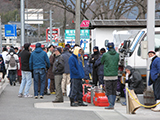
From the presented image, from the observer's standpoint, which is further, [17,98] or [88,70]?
[88,70]

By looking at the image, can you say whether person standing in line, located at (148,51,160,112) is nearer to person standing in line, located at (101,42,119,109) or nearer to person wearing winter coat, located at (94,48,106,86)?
person standing in line, located at (101,42,119,109)

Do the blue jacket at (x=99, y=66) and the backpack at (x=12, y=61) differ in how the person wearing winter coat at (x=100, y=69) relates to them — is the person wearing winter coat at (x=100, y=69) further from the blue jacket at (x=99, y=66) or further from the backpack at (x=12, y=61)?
the backpack at (x=12, y=61)

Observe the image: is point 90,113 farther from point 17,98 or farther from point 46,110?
point 17,98

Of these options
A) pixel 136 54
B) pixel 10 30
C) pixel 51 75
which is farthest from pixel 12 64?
pixel 10 30

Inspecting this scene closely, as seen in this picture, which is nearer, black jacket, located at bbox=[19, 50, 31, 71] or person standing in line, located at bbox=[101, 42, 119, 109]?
person standing in line, located at bbox=[101, 42, 119, 109]

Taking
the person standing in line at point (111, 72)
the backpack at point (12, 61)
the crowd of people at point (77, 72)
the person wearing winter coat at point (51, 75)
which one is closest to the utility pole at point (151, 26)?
the crowd of people at point (77, 72)

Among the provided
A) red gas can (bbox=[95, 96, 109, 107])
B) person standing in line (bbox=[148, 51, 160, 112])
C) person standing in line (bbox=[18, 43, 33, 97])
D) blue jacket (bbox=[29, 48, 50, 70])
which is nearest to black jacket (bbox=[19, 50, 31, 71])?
person standing in line (bbox=[18, 43, 33, 97])

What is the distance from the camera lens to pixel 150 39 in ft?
39.7

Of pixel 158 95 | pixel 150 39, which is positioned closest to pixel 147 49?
pixel 150 39

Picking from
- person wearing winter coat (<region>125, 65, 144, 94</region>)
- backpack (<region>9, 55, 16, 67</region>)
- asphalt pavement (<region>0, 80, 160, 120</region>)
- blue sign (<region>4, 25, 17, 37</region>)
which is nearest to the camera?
asphalt pavement (<region>0, 80, 160, 120</region>)

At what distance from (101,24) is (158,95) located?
16.9 meters

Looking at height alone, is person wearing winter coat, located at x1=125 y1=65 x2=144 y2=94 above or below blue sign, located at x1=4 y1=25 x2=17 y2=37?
below

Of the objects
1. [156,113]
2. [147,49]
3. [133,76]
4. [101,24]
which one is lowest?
[156,113]

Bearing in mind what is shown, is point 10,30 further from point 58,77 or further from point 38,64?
point 58,77
